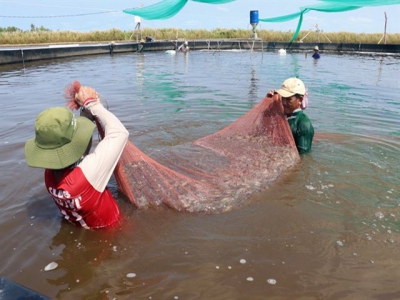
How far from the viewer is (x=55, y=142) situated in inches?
80.3

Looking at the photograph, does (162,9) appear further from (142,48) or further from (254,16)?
(142,48)

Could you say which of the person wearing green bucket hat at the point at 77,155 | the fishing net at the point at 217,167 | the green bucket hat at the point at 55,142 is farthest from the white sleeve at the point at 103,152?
the fishing net at the point at 217,167

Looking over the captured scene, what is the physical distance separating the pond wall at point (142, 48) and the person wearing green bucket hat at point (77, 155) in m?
15.8

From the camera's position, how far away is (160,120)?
22.3ft

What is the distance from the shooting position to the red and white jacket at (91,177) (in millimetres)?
2207

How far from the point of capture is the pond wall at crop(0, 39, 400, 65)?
16906 millimetres

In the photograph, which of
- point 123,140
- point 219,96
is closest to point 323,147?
point 123,140

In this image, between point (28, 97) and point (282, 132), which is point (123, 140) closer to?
point (282, 132)

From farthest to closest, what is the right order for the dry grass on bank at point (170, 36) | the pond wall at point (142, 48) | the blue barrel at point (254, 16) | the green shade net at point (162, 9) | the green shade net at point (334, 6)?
the dry grass on bank at point (170, 36), the blue barrel at point (254, 16), the pond wall at point (142, 48), the green shade net at point (162, 9), the green shade net at point (334, 6)

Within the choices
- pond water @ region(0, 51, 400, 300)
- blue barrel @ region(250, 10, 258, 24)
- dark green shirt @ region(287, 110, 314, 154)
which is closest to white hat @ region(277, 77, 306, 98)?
dark green shirt @ region(287, 110, 314, 154)

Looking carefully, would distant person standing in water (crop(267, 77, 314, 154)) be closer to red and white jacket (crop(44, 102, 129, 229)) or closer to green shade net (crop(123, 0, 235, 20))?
red and white jacket (crop(44, 102, 129, 229))

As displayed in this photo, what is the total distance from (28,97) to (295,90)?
24.7ft

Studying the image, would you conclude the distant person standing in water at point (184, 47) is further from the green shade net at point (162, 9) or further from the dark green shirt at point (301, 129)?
the dark green shirt at point (301, 129)

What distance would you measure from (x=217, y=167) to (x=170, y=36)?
114 ft
